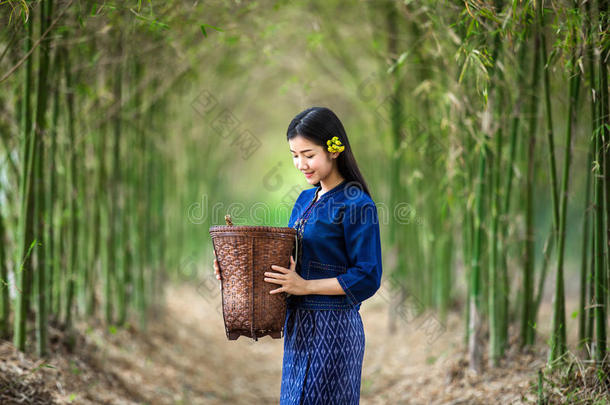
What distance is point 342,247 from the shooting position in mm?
1690

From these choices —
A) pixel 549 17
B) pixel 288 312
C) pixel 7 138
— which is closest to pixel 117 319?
pixel 7 138

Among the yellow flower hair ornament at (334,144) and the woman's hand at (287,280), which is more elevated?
the yellow flower hair ornament at (334,144)

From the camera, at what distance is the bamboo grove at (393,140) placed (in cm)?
261

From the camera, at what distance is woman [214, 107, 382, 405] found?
1.61 m

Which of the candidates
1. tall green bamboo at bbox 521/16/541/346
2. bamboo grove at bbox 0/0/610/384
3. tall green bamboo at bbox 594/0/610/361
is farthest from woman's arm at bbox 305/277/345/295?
tall green bamboo at bbox 521/16/541/346

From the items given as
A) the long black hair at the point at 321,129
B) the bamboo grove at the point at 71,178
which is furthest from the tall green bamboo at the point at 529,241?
the bamboo grove at the point at 71,178

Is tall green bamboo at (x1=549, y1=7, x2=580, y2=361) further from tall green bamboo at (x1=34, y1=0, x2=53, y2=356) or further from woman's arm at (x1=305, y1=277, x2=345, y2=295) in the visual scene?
tall green bamboo at (x1=34, y1=0, x2=53, y2=356)

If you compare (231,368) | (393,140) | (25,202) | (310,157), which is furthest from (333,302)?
(231,368)

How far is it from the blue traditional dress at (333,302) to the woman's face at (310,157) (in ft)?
0.27

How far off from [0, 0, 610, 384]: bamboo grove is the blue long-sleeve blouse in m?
1.05

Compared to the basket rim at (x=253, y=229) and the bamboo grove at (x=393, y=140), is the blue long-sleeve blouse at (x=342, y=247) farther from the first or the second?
the bamboo grove at (x=393, y=140)

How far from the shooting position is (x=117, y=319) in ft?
15.7

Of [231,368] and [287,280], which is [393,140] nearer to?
[231,368]

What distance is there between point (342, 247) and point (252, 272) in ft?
0.96
